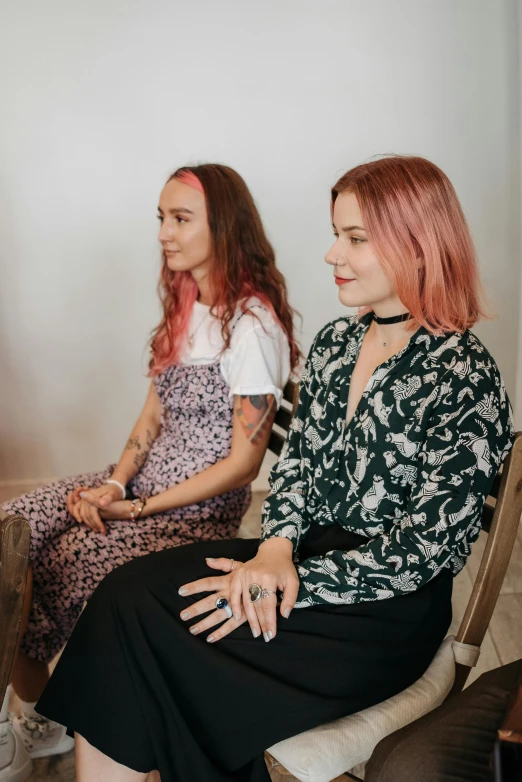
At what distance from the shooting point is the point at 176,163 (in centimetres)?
307

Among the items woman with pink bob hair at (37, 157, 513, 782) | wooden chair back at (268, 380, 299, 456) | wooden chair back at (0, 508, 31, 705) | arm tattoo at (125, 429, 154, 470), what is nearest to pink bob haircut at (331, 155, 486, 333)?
woman with pink bob hair at (37, 157, 513, 782)

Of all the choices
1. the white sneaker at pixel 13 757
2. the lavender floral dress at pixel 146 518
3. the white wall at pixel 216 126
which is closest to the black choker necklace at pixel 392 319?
the lavender floral dress at pixel 146 518

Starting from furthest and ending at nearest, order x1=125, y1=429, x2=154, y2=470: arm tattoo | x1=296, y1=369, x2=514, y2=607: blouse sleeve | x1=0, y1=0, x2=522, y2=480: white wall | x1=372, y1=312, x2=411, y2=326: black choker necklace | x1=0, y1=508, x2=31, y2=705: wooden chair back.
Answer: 1. x1=0, y1=0, x2=522, y2=480: white wall
2. x1=125, y1=429, x2=154, y2=470: arm tattoo
3. x1=372, y1=312, x2=411, y2=326: black choker necklace
4. x1=296, y1=369, x2=514, y2=607: blouse sleeve
5. x1=0, y1=508, x2=31, y2=705: wooden chair back

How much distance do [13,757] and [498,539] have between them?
45.6 inches

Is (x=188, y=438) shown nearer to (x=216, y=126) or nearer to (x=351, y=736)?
(x=351, y=736)

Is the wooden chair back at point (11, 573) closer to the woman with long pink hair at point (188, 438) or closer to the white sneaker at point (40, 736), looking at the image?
the woman with long pink hair at point (188, 438)

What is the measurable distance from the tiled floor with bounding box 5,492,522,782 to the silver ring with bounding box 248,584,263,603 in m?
0.57

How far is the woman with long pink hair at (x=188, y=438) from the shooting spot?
1.92 m

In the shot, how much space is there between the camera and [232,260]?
2057mm

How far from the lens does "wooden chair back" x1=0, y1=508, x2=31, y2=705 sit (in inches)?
51.7

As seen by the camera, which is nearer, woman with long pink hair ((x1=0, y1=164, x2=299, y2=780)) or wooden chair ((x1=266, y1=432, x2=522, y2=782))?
wooden chair ((x1=266, y1=432, x2=522, y2=782))

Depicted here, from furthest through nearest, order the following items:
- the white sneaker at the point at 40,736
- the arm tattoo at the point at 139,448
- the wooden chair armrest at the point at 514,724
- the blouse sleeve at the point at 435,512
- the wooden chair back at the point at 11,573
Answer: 1. the arm tattoo at the point at 139,448
2. the white sneaker at the point at 40,736
3. the blouse sleeve at the point at 435,512
4. the wooden chair back at the point at 11,573
5. the wooden chair armrest at the point at 514,724

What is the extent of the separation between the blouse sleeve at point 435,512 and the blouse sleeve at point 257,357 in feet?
1.80

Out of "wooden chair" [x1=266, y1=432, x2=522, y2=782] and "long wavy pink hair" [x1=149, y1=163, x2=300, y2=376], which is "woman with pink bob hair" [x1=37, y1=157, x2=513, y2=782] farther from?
"long wavy pink hair" [x1=149, y1=163, x2=300, y2=376]
